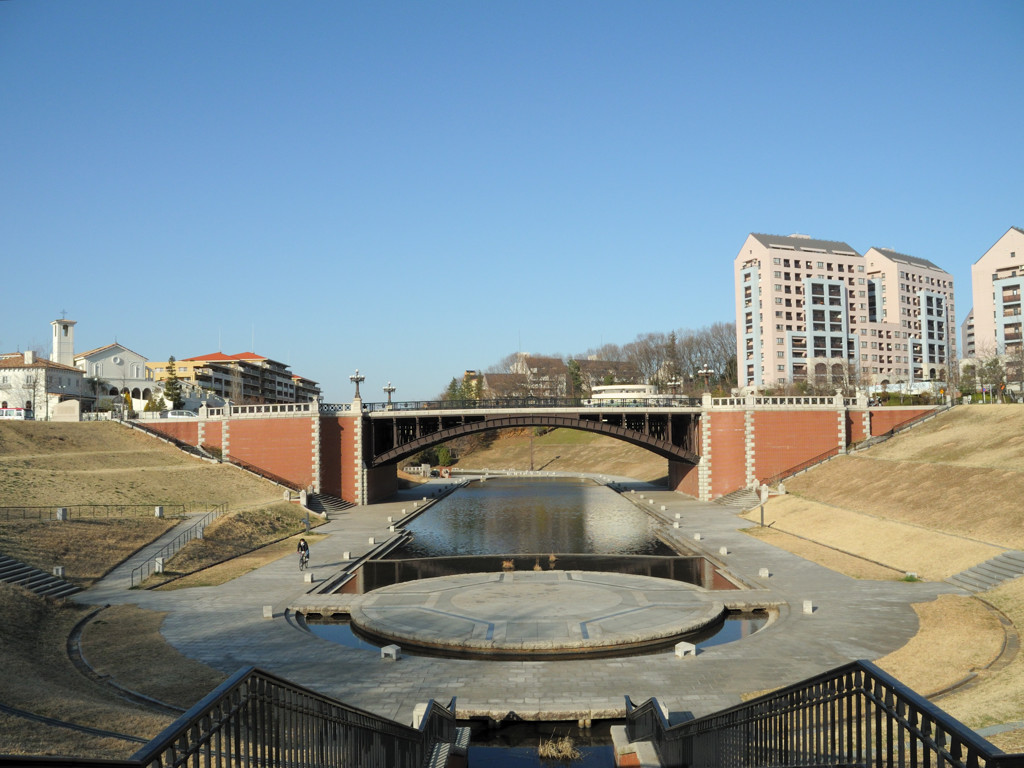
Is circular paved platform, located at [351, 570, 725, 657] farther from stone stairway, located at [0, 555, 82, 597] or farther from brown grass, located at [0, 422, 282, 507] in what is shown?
brown grass, located at [0, 422, 282, 507]

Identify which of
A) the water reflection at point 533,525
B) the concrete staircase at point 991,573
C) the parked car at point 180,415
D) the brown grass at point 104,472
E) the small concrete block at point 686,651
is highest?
the parked car at point 180,415

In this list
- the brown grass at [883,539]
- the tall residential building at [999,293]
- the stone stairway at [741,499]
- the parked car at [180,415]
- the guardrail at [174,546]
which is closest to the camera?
the brown grass at [883,539]

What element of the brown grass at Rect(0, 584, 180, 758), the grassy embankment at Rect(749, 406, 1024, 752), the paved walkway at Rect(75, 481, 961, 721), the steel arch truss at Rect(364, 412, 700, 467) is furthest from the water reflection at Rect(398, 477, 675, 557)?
the brown grass at Rect(0, 584, 180, 758)

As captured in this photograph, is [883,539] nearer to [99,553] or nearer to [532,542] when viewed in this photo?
A: [532,542]

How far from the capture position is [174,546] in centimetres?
3984

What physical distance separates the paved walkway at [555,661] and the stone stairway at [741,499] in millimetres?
25720

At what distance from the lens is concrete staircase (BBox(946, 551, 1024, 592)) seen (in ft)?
93.5

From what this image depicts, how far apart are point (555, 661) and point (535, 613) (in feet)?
16.2

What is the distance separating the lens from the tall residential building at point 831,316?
377ft

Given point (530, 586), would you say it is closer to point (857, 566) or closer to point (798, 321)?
point (857, 566)

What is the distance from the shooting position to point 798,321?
382 feet

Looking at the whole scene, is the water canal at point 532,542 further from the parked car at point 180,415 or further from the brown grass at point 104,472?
the parked car at point 180,415

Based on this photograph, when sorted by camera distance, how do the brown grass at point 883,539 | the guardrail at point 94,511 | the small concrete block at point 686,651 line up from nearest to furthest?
the small concrete block at point 686,651 < the brown grass at point 883,539 < the guardrail at point 94,511

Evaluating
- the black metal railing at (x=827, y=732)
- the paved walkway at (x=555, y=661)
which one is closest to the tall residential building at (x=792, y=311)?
the paved walkway at (x=555, y=661)
